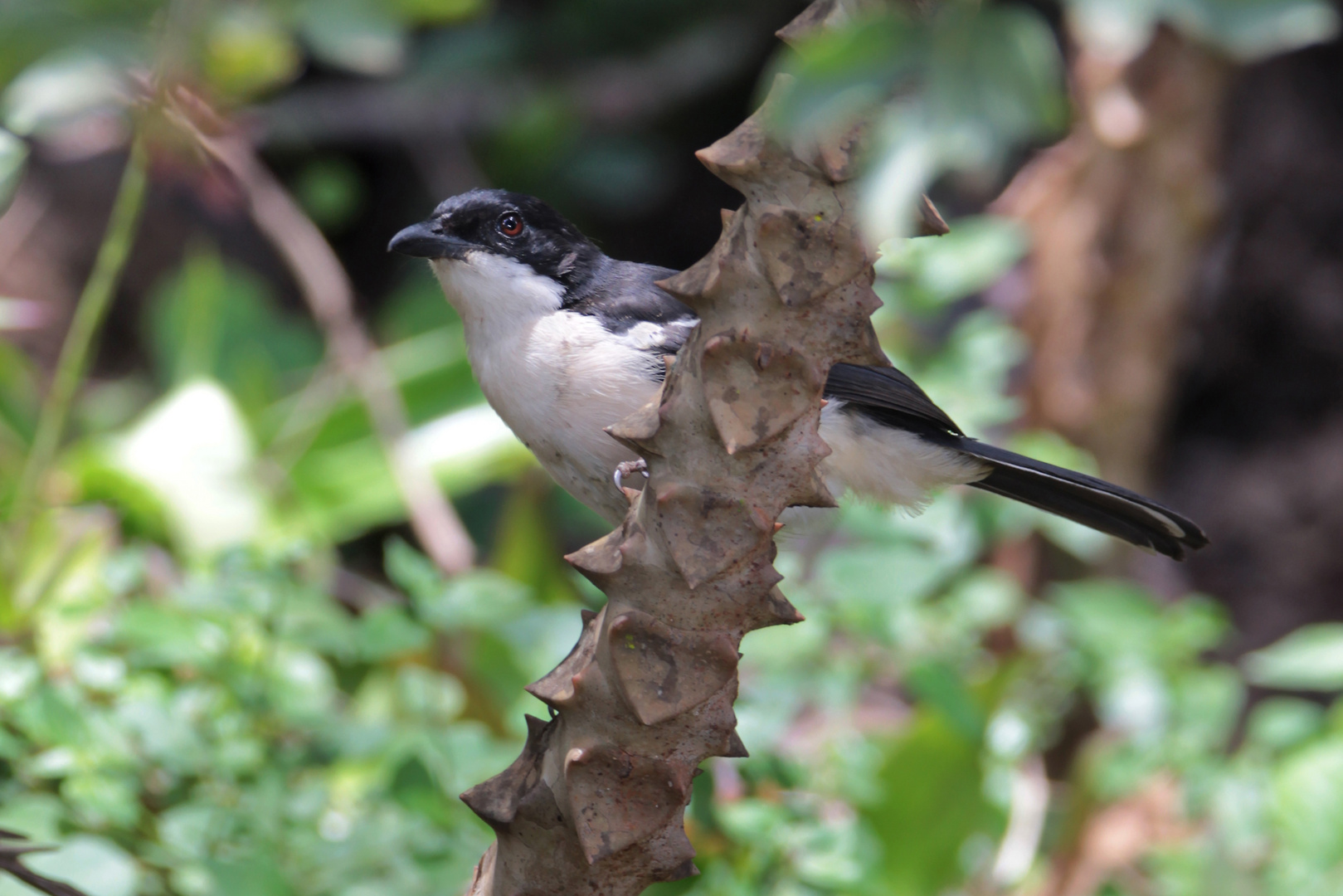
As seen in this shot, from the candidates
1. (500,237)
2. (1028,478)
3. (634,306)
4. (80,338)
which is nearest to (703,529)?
(634,306)

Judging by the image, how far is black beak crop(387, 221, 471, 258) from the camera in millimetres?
2553

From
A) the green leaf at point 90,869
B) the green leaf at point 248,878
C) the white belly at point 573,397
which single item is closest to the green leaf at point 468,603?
the white belly at point 573,397

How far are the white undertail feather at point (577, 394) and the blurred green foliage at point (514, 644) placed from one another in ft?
0.39

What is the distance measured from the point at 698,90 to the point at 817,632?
12.4 ft

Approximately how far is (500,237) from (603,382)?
0.56m

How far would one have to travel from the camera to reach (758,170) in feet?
4.11

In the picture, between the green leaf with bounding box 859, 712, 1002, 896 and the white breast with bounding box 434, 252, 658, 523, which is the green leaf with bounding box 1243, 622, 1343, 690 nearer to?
the green leaf with bounding box 859, 712, 1002, 896

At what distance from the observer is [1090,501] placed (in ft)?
7.94

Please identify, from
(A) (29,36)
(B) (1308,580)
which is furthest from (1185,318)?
(A) (29,36)

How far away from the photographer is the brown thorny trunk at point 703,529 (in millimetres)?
1262

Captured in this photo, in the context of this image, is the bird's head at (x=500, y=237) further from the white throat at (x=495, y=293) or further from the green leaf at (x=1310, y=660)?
the green leaf at (x=1310, y=660)

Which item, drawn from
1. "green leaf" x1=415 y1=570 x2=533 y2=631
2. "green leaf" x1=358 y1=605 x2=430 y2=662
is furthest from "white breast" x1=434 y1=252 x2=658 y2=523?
"green leaf" x1=358 y1=605 x2=430 y2=662

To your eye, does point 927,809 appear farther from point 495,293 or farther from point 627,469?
point 495,293

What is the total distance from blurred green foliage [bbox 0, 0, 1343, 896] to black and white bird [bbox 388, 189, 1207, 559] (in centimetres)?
18
